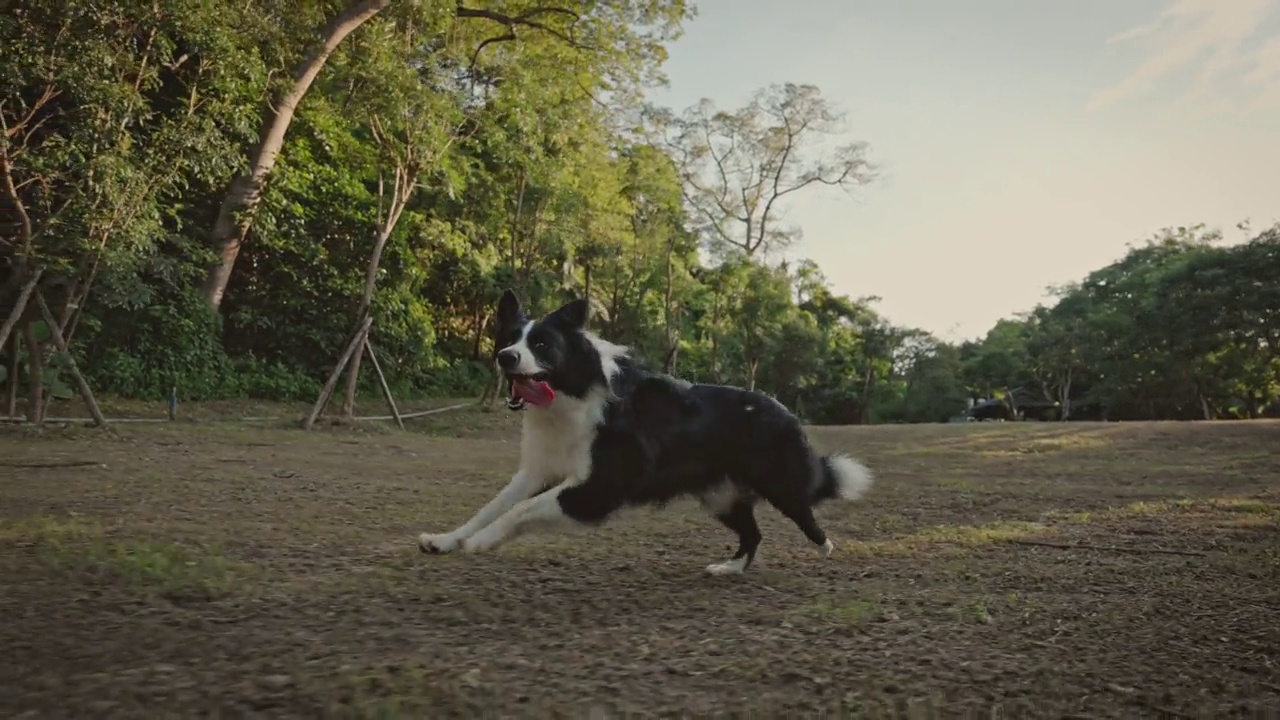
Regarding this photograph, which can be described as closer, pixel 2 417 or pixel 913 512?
pixel 913 512

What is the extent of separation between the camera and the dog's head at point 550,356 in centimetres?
445

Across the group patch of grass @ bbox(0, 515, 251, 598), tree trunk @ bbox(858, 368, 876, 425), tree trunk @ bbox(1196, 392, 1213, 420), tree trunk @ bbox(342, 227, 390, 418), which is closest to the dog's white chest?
patch of grass @ bbox(0, 515, 251, 598)

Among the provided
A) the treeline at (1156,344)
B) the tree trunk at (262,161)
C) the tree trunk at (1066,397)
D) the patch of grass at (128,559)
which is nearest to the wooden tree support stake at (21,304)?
the tree trunk at (262,161)

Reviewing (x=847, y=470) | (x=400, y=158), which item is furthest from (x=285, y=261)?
(x=847, y=470)

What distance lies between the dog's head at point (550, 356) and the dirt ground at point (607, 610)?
934mm

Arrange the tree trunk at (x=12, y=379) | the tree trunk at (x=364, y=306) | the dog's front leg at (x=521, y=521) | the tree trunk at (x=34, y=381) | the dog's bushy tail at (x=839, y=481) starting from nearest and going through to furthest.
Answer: the dog's front leg at (x=521, y=521)
the dog's bushy tail at (x=839, y=481)
the tree trunk at (x=34, y=381)
the tree trunk at (x=12, y=379)
the tree trunk at (x=364, y=306)

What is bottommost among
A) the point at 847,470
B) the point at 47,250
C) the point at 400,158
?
the point at 847,470

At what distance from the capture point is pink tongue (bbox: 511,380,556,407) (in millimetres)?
4434

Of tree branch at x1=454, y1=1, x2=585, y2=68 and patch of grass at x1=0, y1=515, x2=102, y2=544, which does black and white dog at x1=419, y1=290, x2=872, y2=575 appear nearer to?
patch of grass at x1=0, y1=515, x2=102, y2=544

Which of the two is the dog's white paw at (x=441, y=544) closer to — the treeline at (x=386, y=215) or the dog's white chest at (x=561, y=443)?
the dog's white chest at (x=561, y=443)

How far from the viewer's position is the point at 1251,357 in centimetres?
3034

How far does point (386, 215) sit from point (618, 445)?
15626 mm

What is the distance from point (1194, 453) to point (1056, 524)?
916 cm

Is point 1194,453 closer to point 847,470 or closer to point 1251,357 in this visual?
point 847,470
